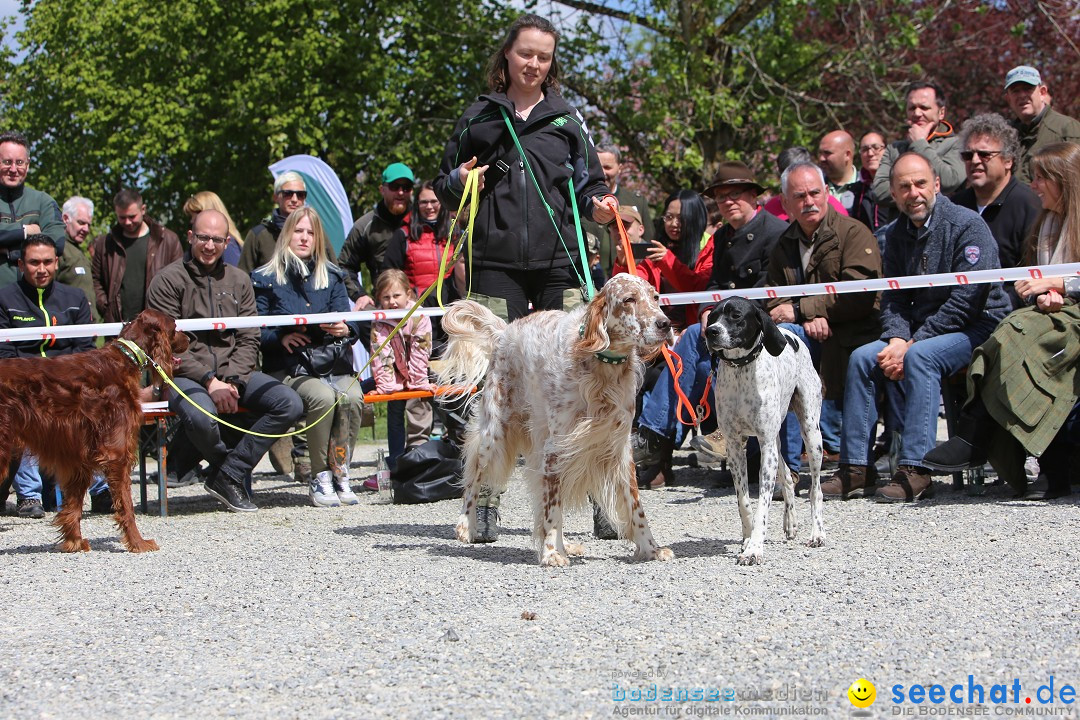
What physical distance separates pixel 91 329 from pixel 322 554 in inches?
118

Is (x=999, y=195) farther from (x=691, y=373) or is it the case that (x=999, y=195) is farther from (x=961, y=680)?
(x=961, y=680)

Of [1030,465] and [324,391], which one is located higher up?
[324,391]

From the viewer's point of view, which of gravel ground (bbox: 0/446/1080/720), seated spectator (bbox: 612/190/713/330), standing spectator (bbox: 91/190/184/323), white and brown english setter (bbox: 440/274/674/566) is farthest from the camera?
standing spectator (bbox: 91/190/184/323)

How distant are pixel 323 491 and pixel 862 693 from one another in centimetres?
537

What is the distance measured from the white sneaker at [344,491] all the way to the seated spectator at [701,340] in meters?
2.01

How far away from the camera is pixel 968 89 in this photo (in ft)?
63.3

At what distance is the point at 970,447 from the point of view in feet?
22.4

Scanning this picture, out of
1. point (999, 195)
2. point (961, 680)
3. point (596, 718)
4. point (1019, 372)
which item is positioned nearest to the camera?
point (596, 718)

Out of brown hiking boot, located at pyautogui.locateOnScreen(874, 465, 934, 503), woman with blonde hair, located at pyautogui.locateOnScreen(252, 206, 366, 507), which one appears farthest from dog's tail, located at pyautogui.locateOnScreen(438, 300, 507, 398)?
brown hiking boot, located at pyautogui.locateOnScreen(874, 465, 934, 503)

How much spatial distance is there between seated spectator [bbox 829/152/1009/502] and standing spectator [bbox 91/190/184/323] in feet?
17.9

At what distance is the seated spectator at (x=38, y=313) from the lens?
309 inches

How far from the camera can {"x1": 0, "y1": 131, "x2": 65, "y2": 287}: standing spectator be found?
334 inches

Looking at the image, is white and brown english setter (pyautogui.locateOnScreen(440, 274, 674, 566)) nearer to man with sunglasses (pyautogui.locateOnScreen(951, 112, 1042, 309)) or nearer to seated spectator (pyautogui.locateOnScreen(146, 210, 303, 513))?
seated spectator (pyautogui.locateOnScreen(146, 210, 303, 513))

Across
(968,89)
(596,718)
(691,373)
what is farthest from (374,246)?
(968,89)
